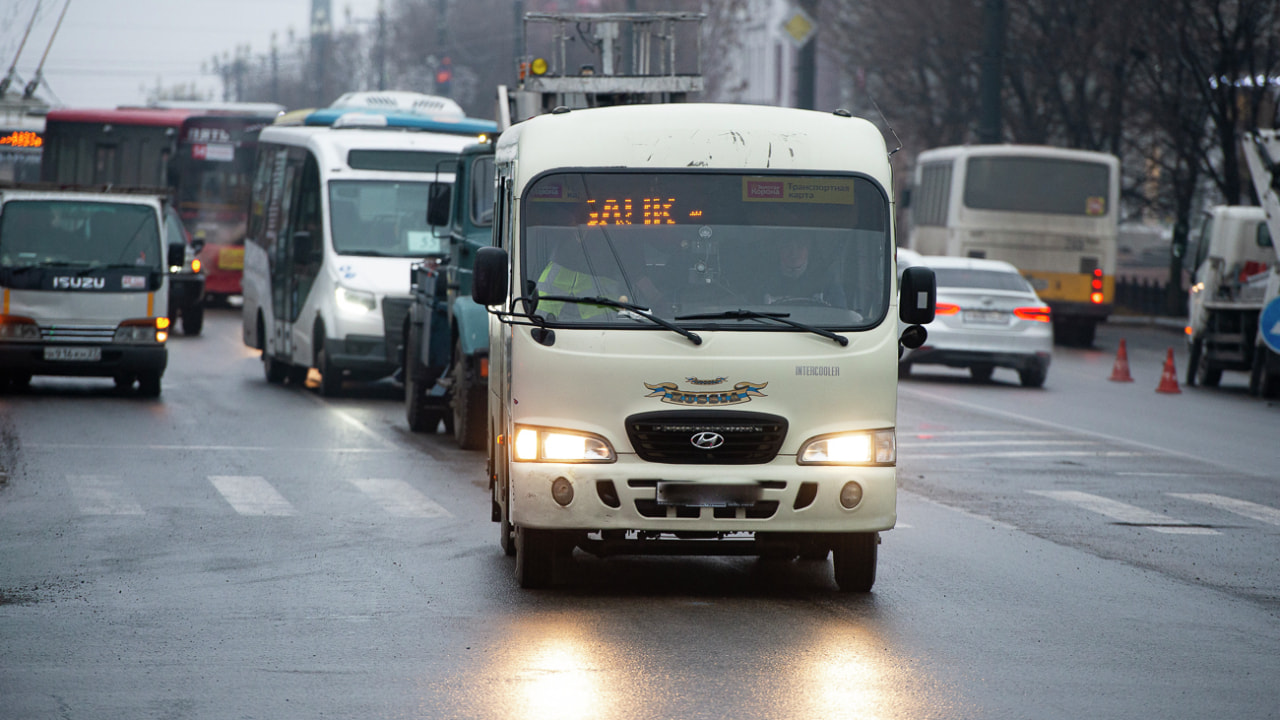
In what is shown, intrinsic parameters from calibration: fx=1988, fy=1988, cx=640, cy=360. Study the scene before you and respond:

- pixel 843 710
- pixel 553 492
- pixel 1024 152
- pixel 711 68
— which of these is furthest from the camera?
pixel 711 68

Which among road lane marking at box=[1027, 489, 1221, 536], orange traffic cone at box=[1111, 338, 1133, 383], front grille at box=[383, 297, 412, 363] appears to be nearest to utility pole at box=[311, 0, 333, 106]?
orange traffic cone at box=[1111, 338, 1133, 383]

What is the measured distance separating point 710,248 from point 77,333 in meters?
11.7

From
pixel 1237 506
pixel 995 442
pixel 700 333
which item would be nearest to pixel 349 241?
pixel 995 442

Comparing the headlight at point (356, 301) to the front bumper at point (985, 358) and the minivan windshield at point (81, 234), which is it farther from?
the front bumper at point (985, 358)

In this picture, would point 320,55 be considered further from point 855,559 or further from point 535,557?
point 855,559

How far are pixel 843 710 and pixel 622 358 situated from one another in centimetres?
242

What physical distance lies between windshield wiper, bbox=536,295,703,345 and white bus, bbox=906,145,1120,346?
27.1 m

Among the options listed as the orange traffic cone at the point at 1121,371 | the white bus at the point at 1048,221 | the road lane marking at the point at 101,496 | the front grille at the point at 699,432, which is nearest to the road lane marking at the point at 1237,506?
the front grille at the point at 699,432

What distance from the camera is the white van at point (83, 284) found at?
19.1 metres

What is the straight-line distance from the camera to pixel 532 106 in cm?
2100

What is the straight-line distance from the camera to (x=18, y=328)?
19078mm

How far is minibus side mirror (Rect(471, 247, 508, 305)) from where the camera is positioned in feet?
28.9

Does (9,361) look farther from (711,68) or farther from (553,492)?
(711,68)

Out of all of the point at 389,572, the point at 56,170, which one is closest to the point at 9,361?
the point at 389,572
